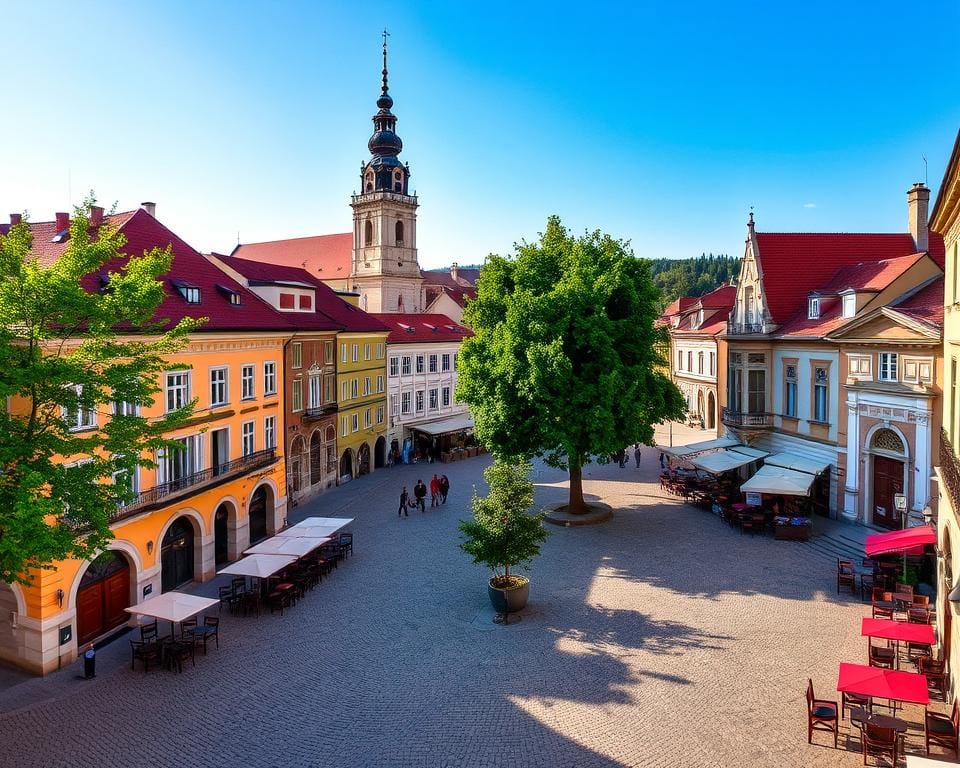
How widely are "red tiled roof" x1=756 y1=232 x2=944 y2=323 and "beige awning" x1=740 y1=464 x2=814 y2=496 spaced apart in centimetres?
912

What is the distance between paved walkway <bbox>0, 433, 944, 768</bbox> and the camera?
13.6 metres

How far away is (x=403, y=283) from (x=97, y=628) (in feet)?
199

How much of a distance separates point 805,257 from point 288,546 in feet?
99.5

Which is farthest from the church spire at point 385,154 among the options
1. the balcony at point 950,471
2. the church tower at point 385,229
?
the balcony at point 950,471

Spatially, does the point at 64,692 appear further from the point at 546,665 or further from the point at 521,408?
the point at 521,408

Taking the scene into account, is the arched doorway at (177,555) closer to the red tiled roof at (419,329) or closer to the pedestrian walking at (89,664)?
the pedestrian walking at (89,664)

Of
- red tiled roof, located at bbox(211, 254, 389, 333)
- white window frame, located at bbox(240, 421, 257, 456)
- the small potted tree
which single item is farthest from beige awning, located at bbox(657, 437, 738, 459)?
white window frame, located at bbox(240, 421, 257, 456)

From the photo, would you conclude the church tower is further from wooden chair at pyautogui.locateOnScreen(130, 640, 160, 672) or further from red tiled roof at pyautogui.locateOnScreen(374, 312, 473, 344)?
wooden chair at pyautogui.locateOnScreen(130, 640, 160, 672)

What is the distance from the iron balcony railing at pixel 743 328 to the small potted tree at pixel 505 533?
20.9 m

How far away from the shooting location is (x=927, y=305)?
2689cm

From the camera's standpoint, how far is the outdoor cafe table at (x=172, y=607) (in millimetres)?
18391

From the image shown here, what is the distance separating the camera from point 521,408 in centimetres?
2838

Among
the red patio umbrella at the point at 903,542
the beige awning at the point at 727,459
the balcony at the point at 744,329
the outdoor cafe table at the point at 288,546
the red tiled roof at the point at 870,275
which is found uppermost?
the red tiled roof at the point at 870,275

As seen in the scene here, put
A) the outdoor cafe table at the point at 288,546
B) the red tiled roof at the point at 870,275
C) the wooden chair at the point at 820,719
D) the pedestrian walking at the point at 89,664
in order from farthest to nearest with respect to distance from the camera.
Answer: the red tiled roof at the point at 870,275
the outdoor cafe table at the point at 288,546
the pedestrian walking at the point at 89,664
the wooden chair at the point at 820,719
